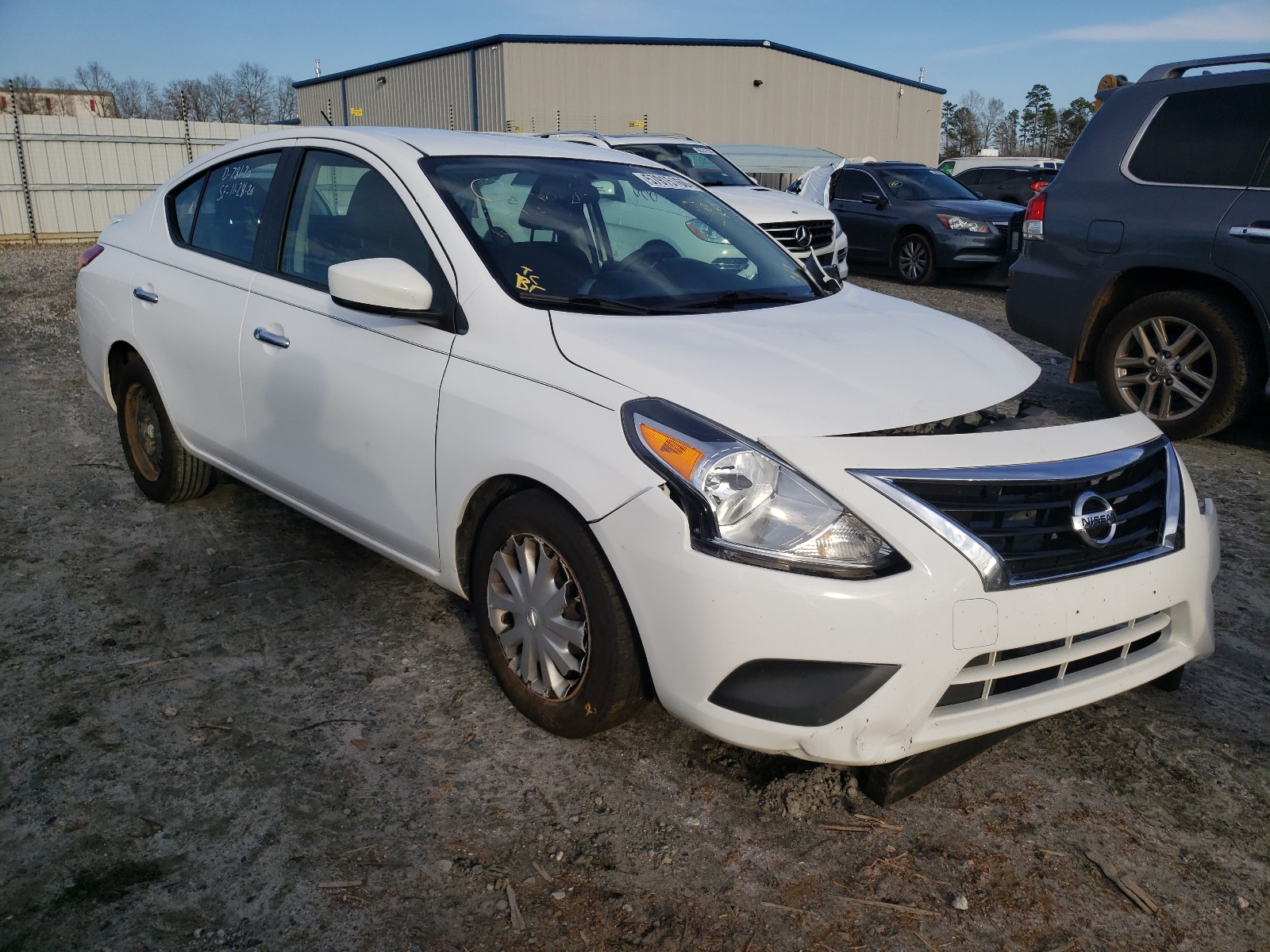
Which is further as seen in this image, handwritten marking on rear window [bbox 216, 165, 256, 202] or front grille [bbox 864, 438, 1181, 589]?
handwritten marking on rear window [bbox 216, 165, 256, 202]

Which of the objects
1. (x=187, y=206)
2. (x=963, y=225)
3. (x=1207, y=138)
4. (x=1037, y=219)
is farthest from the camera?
(x=963, y=225)

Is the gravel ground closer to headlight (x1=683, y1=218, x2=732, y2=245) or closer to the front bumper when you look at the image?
the front bumper

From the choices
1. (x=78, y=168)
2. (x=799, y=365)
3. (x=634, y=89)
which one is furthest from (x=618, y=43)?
(x=799, y=365)

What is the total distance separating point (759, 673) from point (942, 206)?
1196 cm

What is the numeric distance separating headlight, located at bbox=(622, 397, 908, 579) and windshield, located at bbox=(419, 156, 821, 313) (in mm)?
797

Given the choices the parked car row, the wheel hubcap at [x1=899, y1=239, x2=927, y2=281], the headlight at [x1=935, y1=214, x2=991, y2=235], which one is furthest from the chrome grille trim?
the wheel hubcap at [x1=899, y1=239, x2=927, y2=281]

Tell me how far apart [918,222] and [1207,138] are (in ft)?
24.9

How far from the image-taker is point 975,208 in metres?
13.1


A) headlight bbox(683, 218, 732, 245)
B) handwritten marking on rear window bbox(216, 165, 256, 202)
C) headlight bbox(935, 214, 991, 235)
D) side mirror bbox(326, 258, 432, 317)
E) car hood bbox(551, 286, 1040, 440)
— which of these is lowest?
headlight bbox(935, 214, 991, 235)

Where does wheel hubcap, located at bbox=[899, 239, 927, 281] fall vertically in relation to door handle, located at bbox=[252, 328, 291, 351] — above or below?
below

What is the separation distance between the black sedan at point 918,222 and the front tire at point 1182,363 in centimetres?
672

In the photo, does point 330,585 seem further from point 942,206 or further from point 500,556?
point 942,206

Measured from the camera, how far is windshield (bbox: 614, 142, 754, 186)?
39.2 feet

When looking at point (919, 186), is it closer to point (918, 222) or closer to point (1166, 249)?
point (918, 222)
